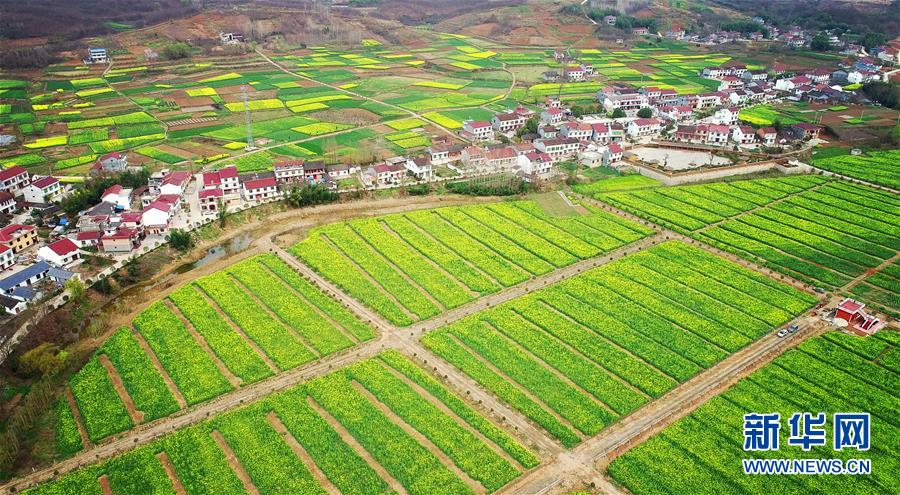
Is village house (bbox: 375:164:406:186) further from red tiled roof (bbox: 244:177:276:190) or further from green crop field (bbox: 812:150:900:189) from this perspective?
green crop field (bbox: 812:150:900:189)

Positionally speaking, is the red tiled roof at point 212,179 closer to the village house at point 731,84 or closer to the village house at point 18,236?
the village house at point 18,236

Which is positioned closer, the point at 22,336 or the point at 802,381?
the point at 802,381

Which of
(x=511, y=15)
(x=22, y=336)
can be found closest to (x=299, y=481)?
(x=22, y=336)

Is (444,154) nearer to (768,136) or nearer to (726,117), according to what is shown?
(726,117)

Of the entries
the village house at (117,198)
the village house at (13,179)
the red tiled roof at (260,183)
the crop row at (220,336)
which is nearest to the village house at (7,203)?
the village house at (13,179)

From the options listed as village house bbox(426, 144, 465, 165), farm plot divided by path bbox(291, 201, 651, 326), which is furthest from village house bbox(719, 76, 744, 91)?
farm plot divided by path bbox(291, 201, 651, 326)

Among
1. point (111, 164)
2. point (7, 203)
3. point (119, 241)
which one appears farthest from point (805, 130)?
point (7, 203)

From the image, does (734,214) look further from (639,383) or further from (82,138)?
(82,138)
